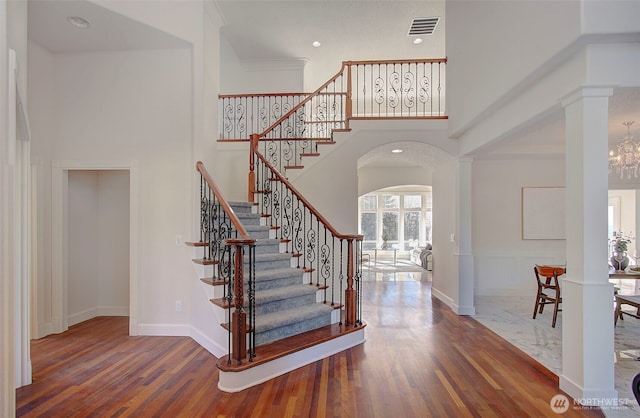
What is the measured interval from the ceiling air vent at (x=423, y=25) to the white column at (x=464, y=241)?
2.69m

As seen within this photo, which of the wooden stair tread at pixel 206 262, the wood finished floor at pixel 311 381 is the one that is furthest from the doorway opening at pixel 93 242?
the wooden stair tread at pixel 206 262

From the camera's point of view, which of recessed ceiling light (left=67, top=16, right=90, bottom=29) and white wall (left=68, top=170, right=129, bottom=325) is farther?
white wall (left=68, top=170, right=129, bottom=325)

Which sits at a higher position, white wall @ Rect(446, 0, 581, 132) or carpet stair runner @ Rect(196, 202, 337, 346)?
white wall @ Rect(446, 0, 581, 132)

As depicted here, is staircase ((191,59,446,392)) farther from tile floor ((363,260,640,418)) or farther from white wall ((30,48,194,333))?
tile floor ((363,260,640,418))

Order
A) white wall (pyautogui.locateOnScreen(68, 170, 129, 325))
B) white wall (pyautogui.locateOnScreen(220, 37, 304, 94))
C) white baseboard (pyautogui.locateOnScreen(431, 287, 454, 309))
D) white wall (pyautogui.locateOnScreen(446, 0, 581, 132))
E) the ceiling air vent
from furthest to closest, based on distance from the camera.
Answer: white wall (pyautogui.locateOnScreen(220, 37, 304, 94)) → the ceiling air vent → white baseboard (pyautogui.locateOnScreen(431, 287, 454, 309)) → white wall (pyautogui.locateOnScreen(68, 170, 129, 325)) → white wall (pyautogui.locateOnScreen(446, 0, 581, 132))

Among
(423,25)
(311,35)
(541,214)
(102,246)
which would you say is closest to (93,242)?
(102,246)

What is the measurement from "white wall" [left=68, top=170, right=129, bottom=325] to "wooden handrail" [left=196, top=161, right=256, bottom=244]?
1.58m

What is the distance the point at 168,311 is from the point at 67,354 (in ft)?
3.54

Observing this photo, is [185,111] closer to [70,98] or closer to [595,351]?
[70,98]

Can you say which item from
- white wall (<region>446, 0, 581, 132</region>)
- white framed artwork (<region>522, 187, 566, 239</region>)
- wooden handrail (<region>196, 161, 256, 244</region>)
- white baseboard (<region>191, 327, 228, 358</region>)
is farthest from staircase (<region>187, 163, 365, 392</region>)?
white framed artwork (<region>522, 187, 566, 239</region>)

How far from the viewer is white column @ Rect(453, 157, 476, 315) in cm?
528

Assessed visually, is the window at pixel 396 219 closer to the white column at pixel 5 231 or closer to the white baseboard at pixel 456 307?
the white baseboard at pixel 456 307

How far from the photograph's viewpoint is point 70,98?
14.6 feet

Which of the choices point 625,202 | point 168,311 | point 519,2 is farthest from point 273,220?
point 625,202
